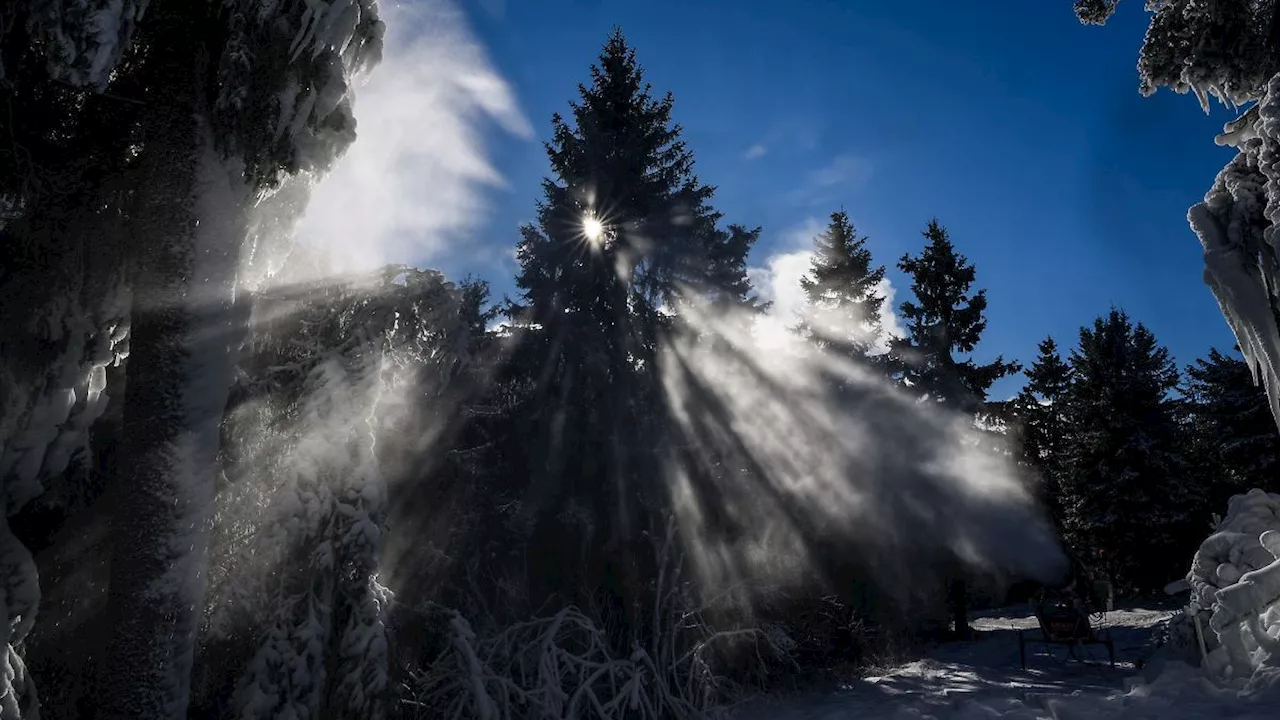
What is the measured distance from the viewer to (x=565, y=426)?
404 inches

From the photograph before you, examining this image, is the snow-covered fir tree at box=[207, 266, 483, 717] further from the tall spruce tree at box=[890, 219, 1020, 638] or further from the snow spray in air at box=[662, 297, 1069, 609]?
the tall spruce tree at box=[890, 219, 1020, 638]

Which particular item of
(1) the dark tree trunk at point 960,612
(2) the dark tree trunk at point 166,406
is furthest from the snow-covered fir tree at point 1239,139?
(1) the dark tree trunk at point 960,612

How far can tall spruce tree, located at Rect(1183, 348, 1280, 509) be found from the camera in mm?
20922

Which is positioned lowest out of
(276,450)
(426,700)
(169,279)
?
(426,700)

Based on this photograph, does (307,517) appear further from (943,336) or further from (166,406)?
(943,336)

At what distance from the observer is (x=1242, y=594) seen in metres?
6.63

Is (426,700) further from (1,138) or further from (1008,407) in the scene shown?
(1008,407)

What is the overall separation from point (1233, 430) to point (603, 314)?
77.1 ft

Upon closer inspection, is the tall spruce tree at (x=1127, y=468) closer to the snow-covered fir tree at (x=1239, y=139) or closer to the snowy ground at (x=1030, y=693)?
the snowy ground at (x=1030, y=693)

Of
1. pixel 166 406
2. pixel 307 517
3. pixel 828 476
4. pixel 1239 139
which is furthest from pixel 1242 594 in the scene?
pixel 166 406

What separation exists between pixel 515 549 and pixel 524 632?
155 centimetres

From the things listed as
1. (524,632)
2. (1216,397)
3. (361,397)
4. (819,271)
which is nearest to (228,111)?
(361,397)

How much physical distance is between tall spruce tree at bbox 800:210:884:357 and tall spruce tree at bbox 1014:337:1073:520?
25.3ft

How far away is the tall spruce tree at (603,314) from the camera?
384 inches
